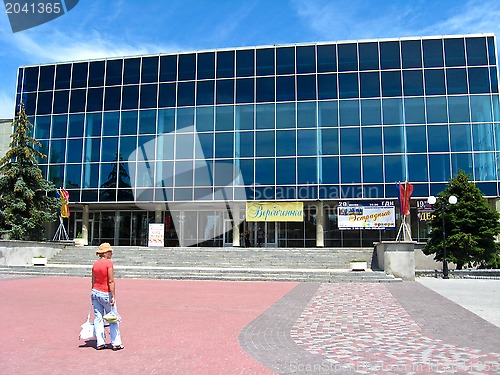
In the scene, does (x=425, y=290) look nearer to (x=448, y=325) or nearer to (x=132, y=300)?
(x=448, y=325)

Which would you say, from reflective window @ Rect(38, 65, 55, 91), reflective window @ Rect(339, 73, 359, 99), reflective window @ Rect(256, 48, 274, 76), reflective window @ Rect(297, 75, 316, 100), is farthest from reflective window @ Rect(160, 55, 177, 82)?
reflective window @ Rect(339, 73, 359, 99)

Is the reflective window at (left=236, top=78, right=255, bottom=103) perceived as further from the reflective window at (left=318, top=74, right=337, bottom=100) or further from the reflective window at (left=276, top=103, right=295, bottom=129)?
the reflective window at (left=318, top=74, right=337, bottom=100)

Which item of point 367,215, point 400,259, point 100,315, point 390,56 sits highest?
point 390,56

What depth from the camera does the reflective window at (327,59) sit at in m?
35.4

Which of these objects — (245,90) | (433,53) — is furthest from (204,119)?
(433,53)

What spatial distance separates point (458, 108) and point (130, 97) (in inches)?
1010

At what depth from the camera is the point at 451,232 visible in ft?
78.3

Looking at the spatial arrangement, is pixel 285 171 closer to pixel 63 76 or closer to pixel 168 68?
pixel 168 68

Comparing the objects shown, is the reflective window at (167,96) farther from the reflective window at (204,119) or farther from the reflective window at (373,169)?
the reflective window at (373,169)

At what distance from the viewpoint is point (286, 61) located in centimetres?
3597

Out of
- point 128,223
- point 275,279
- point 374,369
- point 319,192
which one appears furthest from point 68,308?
point 128,223

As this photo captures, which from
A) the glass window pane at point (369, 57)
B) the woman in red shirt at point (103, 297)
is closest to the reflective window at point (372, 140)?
the glass window pane at point (369, 57)

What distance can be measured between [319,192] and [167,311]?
79.6 feet

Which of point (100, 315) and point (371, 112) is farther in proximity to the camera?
point (371, 112)
